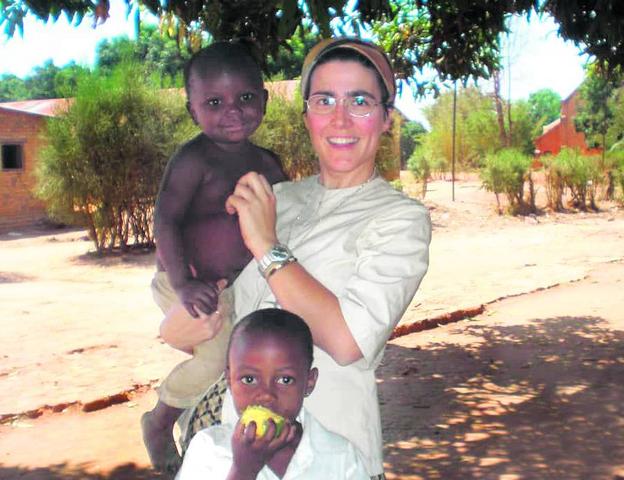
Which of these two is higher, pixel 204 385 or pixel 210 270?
pixel 210 270

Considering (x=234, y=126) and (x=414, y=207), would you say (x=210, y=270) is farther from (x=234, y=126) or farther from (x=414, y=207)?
(x=414, y=207)

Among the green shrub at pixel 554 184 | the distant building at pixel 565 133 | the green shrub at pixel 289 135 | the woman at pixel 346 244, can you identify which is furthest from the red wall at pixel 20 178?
the distant building at pixel 565 133

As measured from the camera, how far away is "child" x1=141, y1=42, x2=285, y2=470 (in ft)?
5.69

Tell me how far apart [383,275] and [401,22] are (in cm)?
636

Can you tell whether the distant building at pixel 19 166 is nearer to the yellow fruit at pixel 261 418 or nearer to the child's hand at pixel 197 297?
the child's hand at pixel 197 297

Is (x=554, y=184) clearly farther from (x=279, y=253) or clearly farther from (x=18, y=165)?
(x=279, y=253)

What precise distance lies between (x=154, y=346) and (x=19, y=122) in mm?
15523

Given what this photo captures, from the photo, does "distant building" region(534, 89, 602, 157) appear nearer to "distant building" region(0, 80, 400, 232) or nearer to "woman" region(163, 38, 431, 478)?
"distant building" region(0, 80, 400, 232)

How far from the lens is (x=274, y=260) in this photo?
149cm

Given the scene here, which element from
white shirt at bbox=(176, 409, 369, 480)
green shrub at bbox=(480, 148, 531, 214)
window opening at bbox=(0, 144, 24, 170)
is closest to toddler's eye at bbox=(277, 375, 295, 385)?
white shirt at bbox=(176, 409, 369, 480)

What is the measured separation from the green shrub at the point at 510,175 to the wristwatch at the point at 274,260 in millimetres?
18458

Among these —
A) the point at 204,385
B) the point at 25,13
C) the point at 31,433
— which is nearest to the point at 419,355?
the point at 31,433

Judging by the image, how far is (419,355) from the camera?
24.2 feet

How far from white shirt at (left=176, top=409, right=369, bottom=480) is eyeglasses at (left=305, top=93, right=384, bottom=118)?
56 cm
